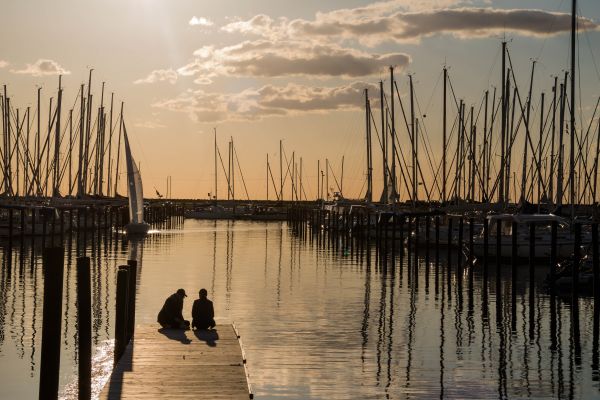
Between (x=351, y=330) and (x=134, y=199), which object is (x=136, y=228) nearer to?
(x=134, y=199)

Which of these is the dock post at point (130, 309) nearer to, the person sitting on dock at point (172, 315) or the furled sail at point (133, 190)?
the person sitting on dock at point (172, 315)

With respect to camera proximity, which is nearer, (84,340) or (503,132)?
(84,340)

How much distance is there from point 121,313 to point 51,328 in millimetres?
7553

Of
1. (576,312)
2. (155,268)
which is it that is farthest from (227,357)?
(155,268)

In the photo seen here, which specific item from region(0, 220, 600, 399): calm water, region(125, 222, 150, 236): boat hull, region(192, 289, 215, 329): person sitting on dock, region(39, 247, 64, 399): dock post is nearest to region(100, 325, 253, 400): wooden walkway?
region(192, 289, 215, 329): person sitting on dock

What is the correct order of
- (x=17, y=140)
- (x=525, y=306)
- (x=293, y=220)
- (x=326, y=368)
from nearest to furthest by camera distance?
(x=326, y=368) → (x=525, y=306) → (x=17, y=140) → (x=293, y=220)

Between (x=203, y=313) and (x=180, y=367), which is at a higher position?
(x=203, y=313)

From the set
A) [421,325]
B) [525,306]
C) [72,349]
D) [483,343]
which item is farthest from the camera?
[525,306]

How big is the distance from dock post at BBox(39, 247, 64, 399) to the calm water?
5396 millimetres

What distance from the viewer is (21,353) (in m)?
28.0

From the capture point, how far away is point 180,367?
2161 cm

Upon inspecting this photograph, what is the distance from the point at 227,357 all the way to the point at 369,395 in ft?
11.3

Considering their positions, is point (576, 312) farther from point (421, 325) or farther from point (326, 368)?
point (326, 368)

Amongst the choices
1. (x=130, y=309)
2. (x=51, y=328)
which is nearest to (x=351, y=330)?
(x=130, y=309)
